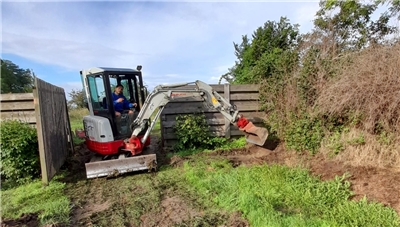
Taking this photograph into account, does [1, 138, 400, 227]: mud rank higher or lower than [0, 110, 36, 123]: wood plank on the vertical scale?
lower

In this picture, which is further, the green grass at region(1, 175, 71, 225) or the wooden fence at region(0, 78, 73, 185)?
the wooden fence at region(0, 78, 73, 185)

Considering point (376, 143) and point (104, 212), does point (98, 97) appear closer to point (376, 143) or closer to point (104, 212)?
point (104, 212)

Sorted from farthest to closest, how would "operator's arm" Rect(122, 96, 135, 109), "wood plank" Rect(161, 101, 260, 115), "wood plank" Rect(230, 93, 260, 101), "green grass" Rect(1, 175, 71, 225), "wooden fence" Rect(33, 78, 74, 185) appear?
1. "wood plank" Rect(230, 93, 260, 101)
2. "wood plank" Rect(161, 101, 260, 115)
3. "operator's arm" Rect(122, 96, 135, 109)
4. "wooden fence" Rect(33, 78, 74, 185)
5. "green grass" Rect(1, 175, 71, 225)

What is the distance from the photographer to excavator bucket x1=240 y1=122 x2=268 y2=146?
17.7 feet

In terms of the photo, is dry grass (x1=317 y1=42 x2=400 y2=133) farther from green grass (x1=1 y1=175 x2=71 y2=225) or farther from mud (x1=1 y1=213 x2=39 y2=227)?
mud (x1=1 y1=213 x2=39 y2=227)

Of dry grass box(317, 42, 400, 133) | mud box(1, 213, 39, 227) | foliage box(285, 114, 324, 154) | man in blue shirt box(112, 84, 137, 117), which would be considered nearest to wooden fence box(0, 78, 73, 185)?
mud box(1, 213, 39, 227)

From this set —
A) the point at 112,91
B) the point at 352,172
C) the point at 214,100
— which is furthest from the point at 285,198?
the point at 112,91

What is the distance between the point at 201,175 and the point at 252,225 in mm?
1943

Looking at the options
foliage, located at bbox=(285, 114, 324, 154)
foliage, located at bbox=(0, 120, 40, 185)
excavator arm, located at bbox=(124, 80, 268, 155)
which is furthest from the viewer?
excavator arm, located at bbox=(124, 80, 268, 155)

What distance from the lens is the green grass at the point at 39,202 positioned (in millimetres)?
3248

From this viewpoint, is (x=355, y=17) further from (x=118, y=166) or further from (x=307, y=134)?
(x=118, y=166)

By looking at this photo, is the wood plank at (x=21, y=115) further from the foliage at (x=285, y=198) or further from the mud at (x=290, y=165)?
the foliage at (x=285, y=198)

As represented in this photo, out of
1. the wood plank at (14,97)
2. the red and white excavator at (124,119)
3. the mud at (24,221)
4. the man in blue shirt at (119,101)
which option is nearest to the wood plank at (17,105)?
the wood plank at (14,97)

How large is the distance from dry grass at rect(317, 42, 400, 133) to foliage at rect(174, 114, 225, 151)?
3157 mm
